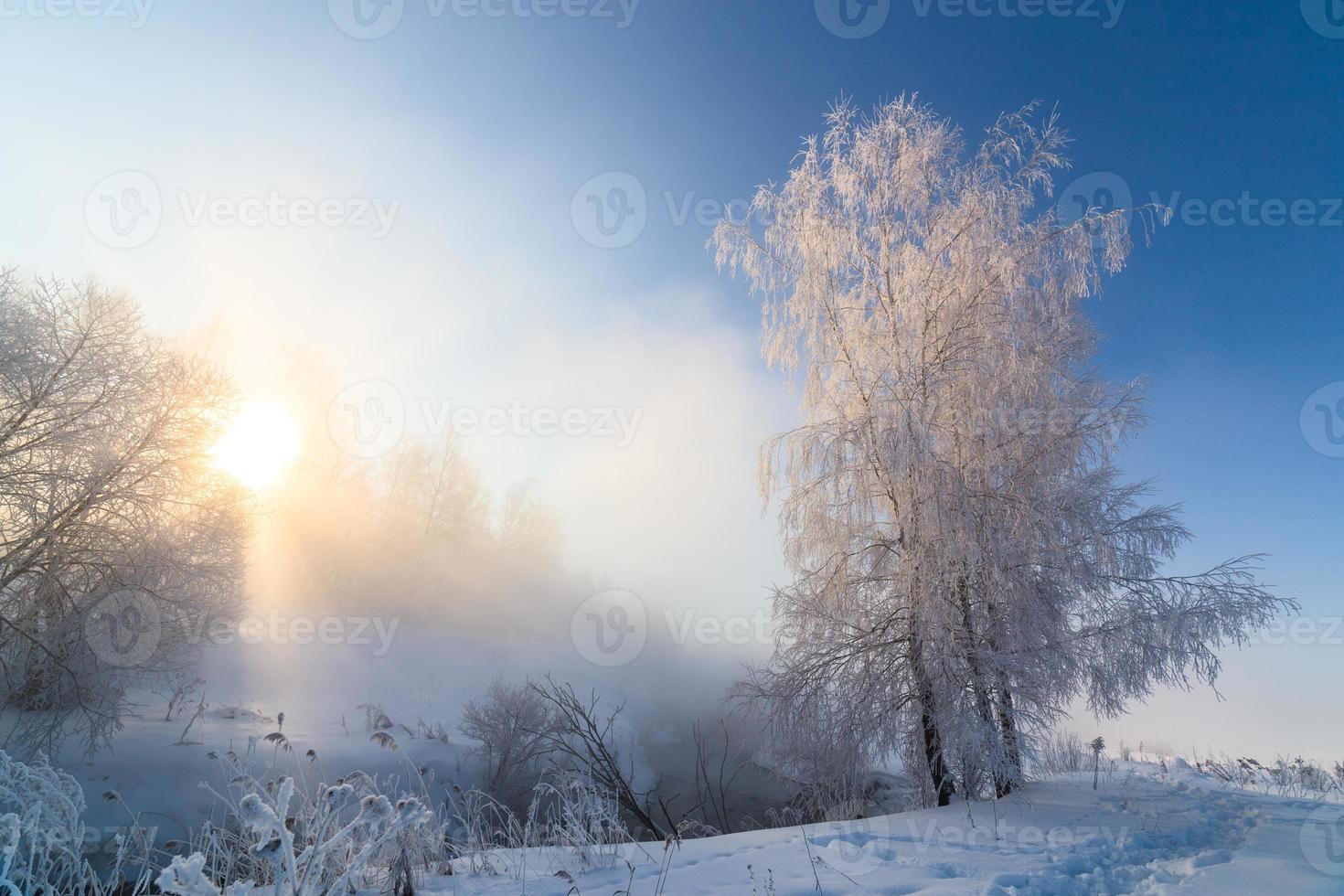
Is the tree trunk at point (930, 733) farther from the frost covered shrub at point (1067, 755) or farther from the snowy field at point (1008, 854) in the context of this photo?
the frost covered shrub at point (1067, 755)

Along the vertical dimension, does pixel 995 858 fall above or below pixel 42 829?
below

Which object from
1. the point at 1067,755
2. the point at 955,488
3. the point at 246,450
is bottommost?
the point at 1067,755

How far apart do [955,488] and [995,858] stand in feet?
11.1

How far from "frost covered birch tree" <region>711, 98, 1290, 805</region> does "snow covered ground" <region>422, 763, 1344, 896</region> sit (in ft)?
3.45

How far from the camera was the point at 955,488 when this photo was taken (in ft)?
20.0

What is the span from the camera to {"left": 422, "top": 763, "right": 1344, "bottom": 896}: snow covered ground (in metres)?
3.24

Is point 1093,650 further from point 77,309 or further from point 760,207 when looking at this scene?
point 77,309

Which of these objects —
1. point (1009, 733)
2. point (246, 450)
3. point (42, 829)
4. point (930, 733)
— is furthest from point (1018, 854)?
point (246, 450)

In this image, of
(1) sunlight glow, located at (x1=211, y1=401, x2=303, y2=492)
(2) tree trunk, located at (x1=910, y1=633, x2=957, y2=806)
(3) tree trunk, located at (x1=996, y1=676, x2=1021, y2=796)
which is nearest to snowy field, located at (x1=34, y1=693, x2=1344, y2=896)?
(3) tree trunk, located at (x1=996, y1=676, x2=1021, y2=796)

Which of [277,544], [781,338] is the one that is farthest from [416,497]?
[781,338]

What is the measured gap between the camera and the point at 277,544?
25422 mm

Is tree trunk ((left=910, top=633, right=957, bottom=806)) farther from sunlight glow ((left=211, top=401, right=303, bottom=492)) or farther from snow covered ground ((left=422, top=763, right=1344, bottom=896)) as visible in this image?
sunlight glow ((left=211, top=401, right=303, bottom=492))

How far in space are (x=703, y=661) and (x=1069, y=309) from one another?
3045cm

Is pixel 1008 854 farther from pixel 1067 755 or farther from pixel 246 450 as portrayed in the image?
pixel 246 450
